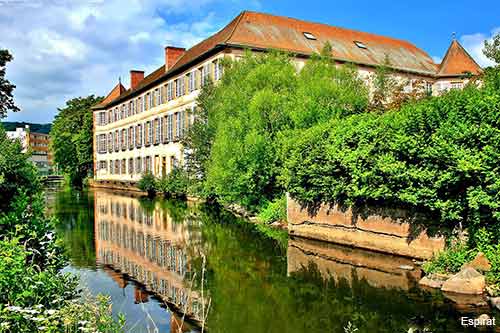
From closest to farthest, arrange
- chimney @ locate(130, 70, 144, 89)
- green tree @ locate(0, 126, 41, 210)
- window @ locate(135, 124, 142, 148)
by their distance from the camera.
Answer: green tree @ locate(0, 126, 41, 210)
window @ locate(135, 124, 142, 148)
chimney @ locate(130, 70, 144, 89)

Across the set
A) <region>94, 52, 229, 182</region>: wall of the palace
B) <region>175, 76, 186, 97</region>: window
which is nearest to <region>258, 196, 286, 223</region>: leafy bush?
<region>94, 52, 229, 182</region>: wall of the palace

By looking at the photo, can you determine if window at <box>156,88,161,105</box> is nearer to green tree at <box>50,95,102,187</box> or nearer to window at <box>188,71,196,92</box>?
window at <box>188,71,196,92</box>

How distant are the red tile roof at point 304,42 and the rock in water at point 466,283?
25291 millimetres

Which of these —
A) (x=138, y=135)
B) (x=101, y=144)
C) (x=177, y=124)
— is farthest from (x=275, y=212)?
(x=101, y=144)

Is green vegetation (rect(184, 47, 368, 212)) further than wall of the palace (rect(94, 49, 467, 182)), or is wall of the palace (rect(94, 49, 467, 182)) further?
wall of the palace (rect(94, 49, 467, 182))

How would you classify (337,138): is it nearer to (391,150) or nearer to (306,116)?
(391,150)

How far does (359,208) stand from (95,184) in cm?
5143

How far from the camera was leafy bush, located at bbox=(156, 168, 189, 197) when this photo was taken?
117 feet

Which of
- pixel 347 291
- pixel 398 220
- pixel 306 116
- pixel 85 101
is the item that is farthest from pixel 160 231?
pixel 85 101

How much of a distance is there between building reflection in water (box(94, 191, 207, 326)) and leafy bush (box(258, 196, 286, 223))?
117 inches

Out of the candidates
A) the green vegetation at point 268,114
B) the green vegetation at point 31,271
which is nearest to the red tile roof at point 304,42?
the green vegetation at point 268,114

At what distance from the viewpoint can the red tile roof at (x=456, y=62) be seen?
4222 centimetres

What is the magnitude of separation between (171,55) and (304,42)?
13.7 m

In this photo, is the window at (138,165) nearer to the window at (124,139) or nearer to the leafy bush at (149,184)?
the window at (124,139)
